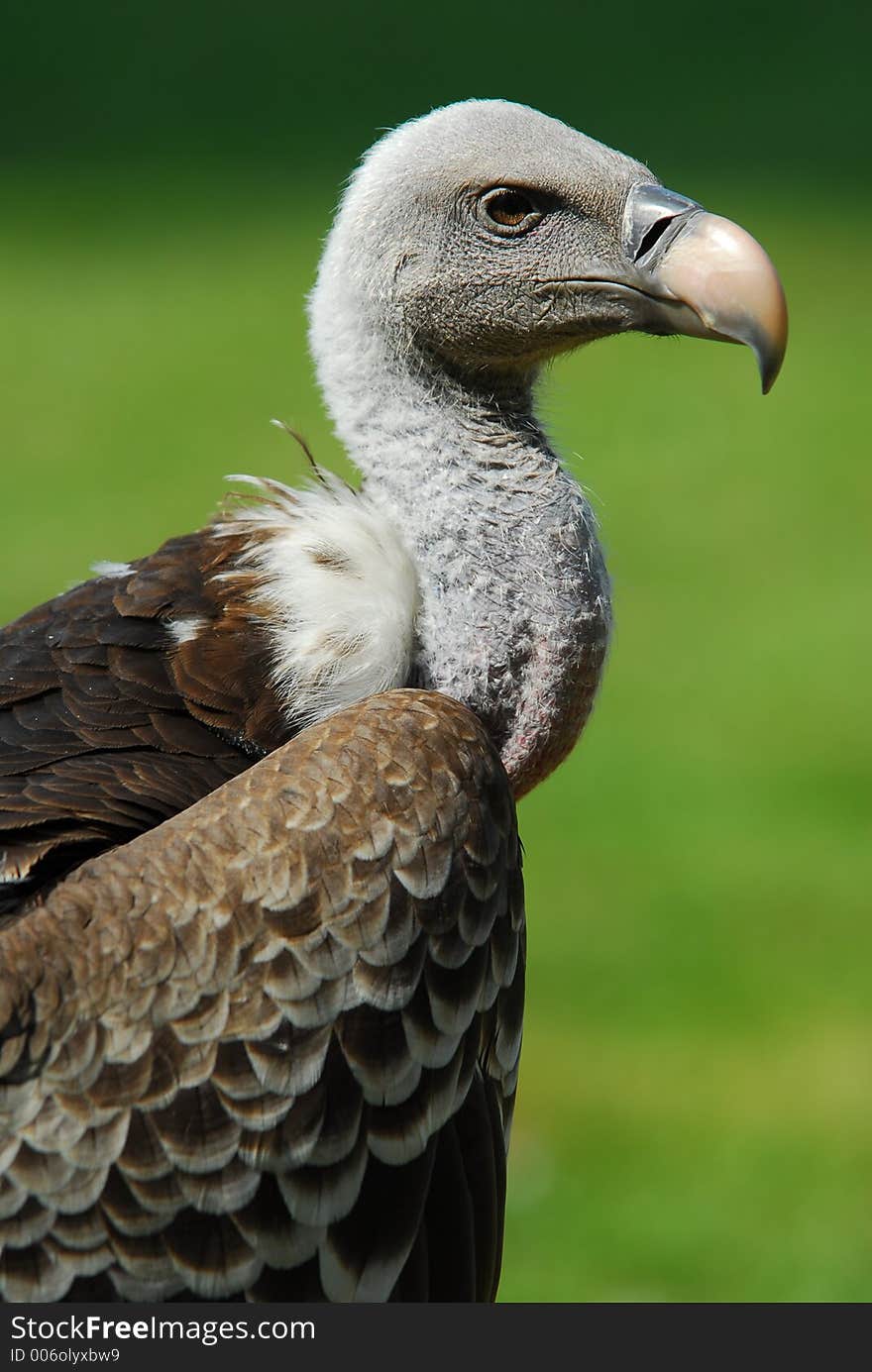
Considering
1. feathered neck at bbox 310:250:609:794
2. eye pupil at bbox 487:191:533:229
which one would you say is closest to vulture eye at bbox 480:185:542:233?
eye pupil at bbox 487:191:533:229

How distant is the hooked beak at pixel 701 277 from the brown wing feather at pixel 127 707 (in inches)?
38.0

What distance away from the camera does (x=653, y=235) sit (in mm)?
3709

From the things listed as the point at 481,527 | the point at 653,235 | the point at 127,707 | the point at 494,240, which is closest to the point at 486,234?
the point at 494,240

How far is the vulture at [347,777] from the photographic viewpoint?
3010mm

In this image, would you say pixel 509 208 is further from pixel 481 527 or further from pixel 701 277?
pixel 481 527

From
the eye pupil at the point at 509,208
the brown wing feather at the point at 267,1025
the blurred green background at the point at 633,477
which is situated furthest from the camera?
the blurred green background at the point at 633,477

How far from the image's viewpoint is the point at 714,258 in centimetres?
356

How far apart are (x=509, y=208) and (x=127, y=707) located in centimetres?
127

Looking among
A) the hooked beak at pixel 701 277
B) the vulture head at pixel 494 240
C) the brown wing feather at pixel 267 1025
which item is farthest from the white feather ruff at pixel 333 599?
the hooked beak at pixel 701 277

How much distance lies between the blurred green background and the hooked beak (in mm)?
387

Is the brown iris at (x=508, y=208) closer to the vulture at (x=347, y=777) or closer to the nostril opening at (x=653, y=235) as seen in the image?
the vulture at (x=347, y=777)

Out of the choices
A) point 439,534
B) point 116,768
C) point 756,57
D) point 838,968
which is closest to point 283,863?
point 116,768

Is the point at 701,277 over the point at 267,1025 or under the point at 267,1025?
over

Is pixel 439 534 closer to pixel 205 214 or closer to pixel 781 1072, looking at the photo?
pixel 781 1072
